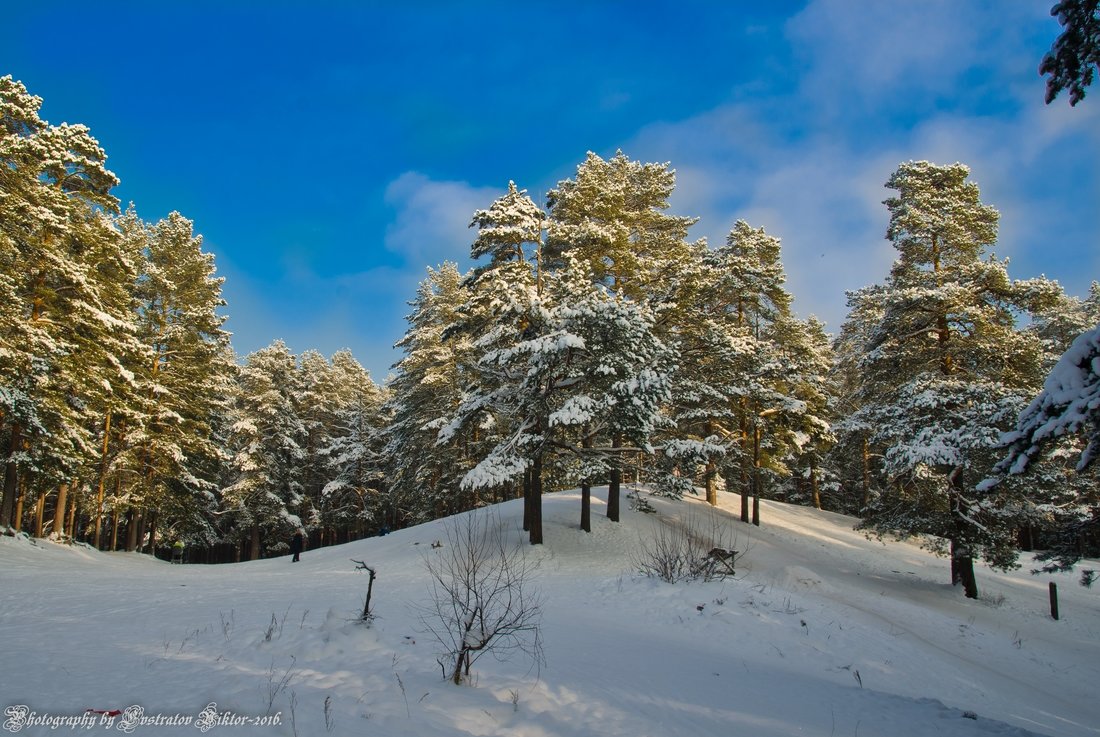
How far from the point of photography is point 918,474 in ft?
53.3

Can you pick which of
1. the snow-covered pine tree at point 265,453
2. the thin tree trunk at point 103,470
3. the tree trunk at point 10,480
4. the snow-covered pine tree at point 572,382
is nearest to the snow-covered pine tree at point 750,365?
the snow-covered pine tree at point 572,382

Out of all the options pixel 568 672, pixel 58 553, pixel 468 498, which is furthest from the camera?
pixel 468 498

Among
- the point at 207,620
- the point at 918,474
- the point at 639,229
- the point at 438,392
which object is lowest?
the point at 207,620

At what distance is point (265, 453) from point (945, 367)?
109ft

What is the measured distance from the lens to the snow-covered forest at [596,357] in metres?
16.2

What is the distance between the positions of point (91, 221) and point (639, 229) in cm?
2111

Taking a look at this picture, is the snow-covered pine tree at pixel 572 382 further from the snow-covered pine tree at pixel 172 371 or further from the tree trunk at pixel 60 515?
the tree trunk at pixel 60 515

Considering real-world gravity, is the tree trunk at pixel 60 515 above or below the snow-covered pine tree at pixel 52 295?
below

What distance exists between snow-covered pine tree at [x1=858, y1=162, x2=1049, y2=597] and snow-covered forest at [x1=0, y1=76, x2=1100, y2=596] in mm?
80

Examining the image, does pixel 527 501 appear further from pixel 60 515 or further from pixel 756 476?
pixel 60 515

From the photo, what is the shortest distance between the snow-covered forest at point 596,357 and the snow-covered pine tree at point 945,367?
0.08 m

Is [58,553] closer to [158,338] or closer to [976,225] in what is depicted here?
[158,338]

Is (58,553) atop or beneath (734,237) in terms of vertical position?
beneath

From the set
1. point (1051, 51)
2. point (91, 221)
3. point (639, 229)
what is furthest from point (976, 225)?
point (91, 221)
